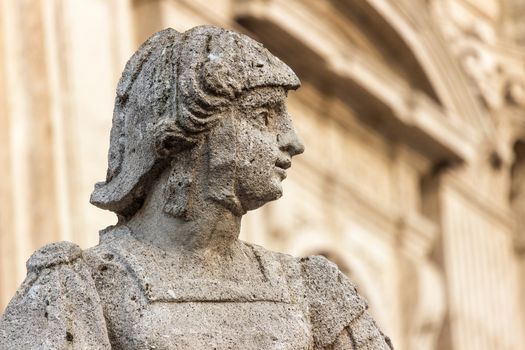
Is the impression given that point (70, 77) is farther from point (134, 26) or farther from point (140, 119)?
point (140, 119)

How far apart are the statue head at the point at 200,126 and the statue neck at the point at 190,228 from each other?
0.06ft

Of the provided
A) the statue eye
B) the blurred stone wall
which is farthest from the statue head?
the blurred stone wall

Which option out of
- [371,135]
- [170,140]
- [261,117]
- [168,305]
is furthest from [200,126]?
[371,135]

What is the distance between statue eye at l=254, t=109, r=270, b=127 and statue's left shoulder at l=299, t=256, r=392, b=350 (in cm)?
40

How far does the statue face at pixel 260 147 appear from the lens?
6.39 metres

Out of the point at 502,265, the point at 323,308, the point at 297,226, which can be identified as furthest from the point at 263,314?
the point at 502,265

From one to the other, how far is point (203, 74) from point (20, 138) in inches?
318

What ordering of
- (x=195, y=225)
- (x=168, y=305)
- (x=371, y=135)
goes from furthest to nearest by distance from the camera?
(x=371, y=135)
(x=195, y=225)
(x=168, y=305)

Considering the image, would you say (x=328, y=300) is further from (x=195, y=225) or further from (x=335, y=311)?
(x=195, y=225)

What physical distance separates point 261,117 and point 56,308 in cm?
76

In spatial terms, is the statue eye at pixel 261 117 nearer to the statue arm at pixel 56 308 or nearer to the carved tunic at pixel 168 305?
the carved tunic at pixel 168 305

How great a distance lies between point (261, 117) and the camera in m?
6.45

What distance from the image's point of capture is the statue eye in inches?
253

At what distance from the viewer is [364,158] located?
20859mm
